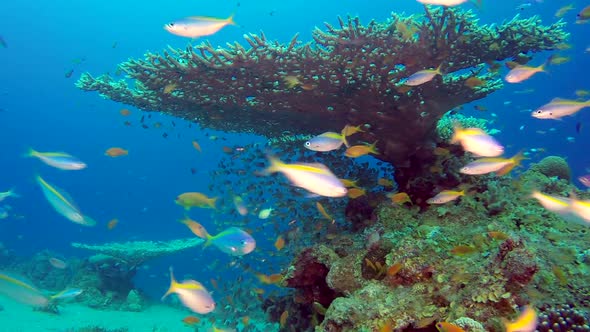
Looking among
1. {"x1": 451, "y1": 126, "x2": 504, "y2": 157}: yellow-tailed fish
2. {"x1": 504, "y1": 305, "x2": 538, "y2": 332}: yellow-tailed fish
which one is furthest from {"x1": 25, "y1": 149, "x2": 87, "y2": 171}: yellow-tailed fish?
{"x1": 504, "y1": 305, "x2": 538, "y2": 332}: yellow-tailed fish

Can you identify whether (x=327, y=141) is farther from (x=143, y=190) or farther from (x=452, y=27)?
(x=143, y=190)

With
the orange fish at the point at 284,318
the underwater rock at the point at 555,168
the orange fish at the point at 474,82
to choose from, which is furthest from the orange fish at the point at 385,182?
the underwater rock at the point at 555,168

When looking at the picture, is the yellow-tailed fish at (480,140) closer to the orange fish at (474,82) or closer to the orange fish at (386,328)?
the orange fish at (474,82)

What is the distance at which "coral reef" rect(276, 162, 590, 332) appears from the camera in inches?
120

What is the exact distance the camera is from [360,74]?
18.5ft

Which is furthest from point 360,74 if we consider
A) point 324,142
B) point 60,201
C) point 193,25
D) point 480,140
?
point 60,201

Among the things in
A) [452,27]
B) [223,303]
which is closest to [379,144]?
[452,27]

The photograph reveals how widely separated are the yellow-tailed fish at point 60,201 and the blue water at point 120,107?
23357 mm

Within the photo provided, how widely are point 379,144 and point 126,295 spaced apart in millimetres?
12779

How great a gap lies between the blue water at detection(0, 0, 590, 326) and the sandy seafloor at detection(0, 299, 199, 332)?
13.5 meters

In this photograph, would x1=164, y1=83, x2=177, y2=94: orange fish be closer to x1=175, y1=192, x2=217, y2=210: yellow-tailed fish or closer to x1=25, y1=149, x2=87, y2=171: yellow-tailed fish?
x1=175, y1=192, x2=217, y2=210: yellow-tailed fish

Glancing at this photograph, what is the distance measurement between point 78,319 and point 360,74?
36.0 feet

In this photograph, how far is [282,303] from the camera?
642 centimetres

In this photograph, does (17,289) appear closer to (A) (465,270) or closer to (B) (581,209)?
(A) (465,270)
